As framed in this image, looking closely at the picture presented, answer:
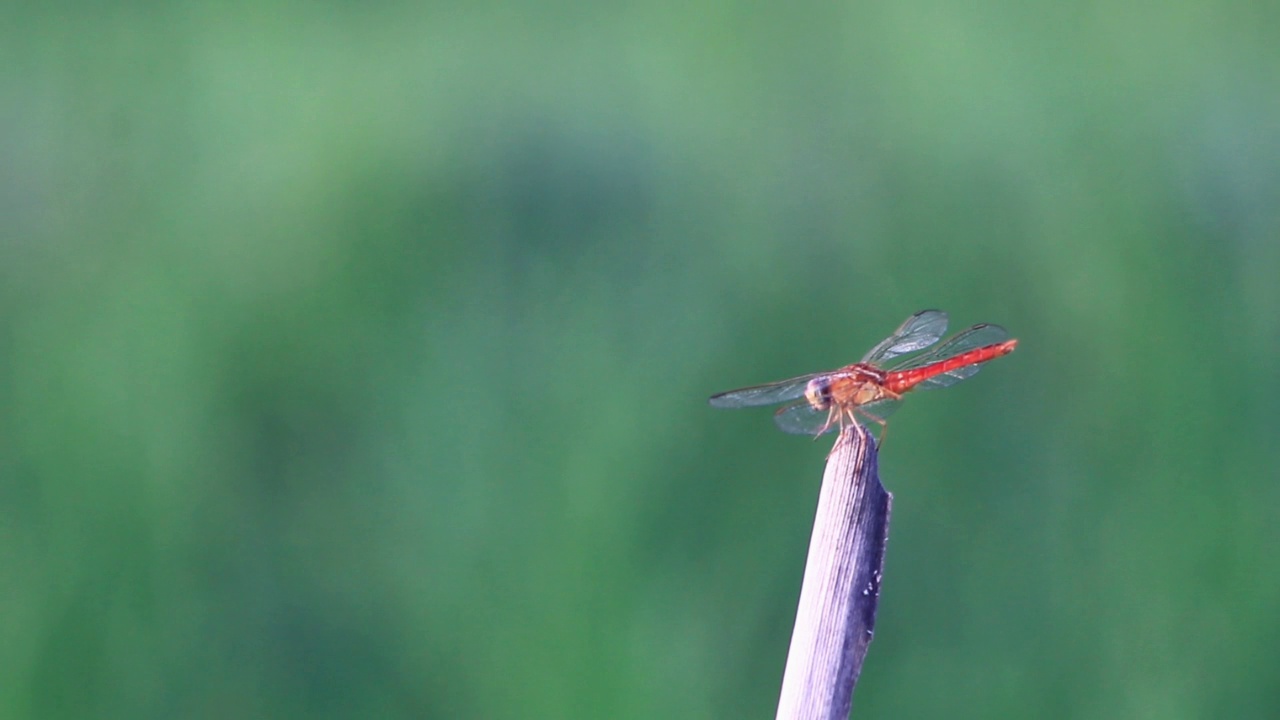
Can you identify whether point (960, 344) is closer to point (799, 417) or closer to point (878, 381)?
point (878, 381)

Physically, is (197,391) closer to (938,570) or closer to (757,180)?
(757,180)

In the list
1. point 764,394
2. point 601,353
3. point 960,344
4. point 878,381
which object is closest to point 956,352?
point 960,344

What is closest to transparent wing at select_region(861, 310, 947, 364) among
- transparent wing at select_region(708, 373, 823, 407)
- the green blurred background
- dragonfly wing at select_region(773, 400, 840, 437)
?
transparent wing at select_region(708, 373, 823, 407)

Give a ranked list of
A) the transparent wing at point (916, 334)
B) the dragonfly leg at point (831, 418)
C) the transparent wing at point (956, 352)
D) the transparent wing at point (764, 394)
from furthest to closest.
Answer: the transparent wing at point (916, 334) < the transparent wing at point (956, 352) < the transparent wing at point (764, 394) < the dragonfly leg at point (831, 418)

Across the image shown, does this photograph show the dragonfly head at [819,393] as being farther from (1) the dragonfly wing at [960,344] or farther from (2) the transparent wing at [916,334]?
(2) the transparent wing at [916,334]

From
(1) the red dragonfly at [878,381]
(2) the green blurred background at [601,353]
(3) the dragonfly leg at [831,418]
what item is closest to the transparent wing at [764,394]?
(1) the red dragonfly at [878,381]

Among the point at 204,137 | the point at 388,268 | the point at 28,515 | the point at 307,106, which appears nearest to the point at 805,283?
the point at 388,268
